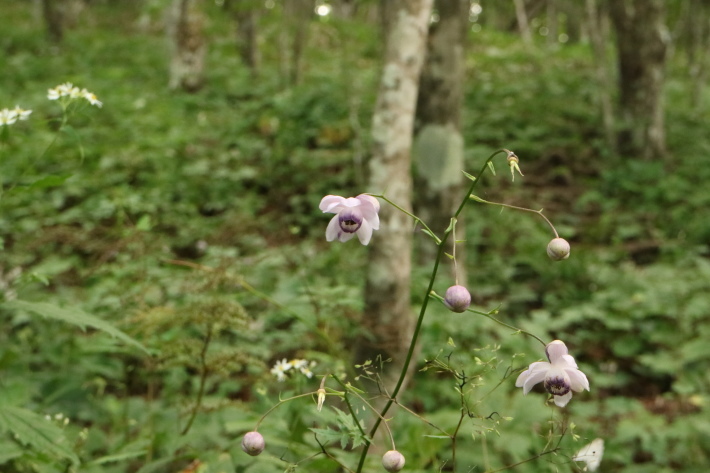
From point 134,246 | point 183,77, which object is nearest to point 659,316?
point 134,246

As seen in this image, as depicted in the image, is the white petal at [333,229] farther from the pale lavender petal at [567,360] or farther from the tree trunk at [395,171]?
the tree trunk at [395,171]

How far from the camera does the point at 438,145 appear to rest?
4680 mm

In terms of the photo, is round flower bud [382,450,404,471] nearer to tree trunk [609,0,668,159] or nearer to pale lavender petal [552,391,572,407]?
pale lavender petal [552,391,572,407]

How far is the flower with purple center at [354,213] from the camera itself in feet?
4.10

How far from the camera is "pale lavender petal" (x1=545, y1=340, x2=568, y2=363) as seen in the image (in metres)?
1.23

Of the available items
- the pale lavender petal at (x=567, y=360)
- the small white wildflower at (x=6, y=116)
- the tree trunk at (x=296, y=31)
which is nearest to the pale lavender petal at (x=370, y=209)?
the pale lavender petal at (x=567, y=360)

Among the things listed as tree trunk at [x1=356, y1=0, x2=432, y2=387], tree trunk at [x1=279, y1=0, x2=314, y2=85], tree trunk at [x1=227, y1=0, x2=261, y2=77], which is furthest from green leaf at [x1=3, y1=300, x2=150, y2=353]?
tree trunk at [x1=227, y1=0, x2=261, y2=77]

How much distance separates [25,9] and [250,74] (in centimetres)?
1560

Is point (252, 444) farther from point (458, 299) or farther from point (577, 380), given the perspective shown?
point (577, 380)

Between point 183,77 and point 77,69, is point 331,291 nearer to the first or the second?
point 183,77

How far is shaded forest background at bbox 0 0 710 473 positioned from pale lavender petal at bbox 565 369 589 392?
0.51ft

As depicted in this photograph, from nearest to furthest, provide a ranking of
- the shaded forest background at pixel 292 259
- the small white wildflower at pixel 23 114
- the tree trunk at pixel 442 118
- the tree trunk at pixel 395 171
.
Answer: the small white wildflower at pixel 23 114 → the shaded forest background at pixel 292 259 → the tree trunk at pixel 395 171 → the tree trunk at pixel 442 118

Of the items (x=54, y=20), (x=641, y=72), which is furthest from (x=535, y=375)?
(x=54, y=20)

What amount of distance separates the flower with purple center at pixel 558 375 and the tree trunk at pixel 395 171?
2.04m
